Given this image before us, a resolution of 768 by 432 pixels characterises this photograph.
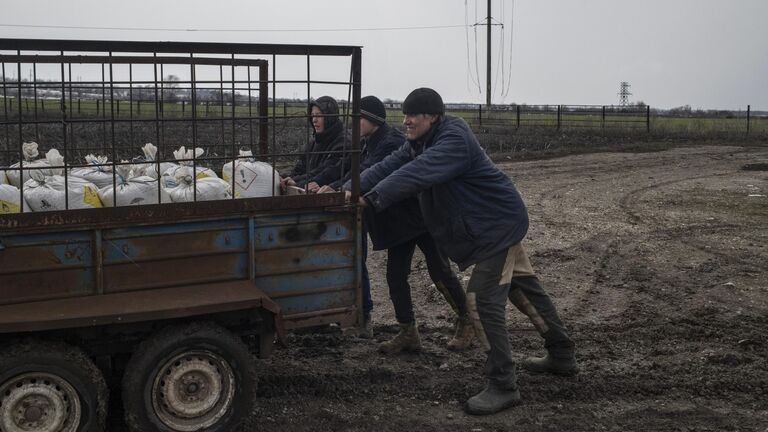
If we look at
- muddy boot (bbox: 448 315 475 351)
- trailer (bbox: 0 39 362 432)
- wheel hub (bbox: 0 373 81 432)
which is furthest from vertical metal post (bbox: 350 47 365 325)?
wheel hub (bbox: 0 373 81 432)

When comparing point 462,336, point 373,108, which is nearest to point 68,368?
point 373,108

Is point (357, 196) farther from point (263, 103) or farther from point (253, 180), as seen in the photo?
point (263, 103)

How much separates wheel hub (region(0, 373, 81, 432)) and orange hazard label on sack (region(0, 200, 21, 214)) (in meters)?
0.91

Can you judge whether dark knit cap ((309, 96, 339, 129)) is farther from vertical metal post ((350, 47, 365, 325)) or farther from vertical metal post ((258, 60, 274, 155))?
vertical metal post ((350, 47, 365, 325))

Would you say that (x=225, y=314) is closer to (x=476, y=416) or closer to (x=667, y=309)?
(x=476, y=416)

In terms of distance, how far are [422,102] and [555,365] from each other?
1.96 meters

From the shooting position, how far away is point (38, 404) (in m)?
4.11

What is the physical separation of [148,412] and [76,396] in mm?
370

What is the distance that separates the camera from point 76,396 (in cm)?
417

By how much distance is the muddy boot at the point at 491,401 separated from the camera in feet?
16.7

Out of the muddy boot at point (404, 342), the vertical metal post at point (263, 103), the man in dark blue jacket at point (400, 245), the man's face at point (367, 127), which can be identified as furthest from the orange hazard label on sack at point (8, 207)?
the muddy boot at point (404, 342)

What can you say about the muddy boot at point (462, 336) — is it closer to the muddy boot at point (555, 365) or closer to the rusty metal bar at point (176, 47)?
the muddy boot at point (555, 365)

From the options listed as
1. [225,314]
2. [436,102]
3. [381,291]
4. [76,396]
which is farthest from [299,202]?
[381,291]

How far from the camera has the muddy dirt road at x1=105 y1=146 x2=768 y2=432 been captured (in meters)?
5.05
